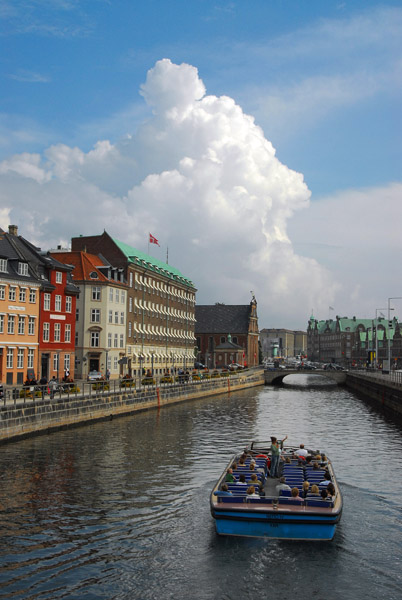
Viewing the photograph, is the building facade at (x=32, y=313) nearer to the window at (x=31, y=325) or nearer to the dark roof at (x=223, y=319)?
the window at (x=31, y=325)

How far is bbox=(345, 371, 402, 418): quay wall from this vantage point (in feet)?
237

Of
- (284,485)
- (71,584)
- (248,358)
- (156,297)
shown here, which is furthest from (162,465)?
(248,358)

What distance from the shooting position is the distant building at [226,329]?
600 feet

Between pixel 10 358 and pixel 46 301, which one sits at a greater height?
pixel 46 301

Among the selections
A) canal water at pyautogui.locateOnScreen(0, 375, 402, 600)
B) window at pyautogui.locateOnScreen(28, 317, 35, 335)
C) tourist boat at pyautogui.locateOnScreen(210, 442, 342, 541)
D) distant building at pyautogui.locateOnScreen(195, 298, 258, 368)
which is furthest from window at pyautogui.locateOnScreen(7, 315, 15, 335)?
distant building at pyautogui.locateOnScreen(195, 298, 258, 368)

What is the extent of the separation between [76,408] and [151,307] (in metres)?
62.0

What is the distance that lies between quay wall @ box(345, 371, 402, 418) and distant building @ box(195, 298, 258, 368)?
6680 cm

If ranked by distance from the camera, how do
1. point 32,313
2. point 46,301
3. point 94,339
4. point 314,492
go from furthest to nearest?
1. point 94,339
2. point 46,301
3. point 32,313
4. point 314,492

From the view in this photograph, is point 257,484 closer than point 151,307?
Yes

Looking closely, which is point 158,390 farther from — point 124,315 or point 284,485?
point 284,485

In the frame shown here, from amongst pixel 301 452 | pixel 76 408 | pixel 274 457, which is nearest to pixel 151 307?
pixel 76 408

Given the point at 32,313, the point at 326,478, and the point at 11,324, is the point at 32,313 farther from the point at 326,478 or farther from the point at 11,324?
the point at 326,478

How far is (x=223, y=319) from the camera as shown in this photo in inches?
7421

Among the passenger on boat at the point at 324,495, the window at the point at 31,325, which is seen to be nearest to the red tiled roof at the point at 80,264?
the window at the point at 31,325
